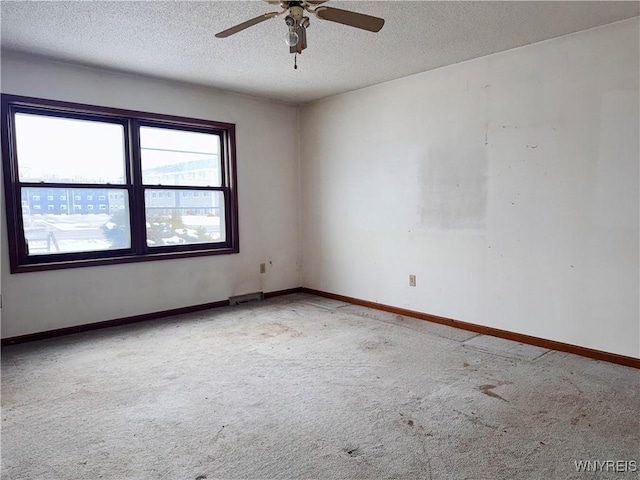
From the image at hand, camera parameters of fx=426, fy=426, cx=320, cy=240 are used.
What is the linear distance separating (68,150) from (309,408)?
3.16m

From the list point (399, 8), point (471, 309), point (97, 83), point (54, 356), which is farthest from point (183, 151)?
point (471, 309)

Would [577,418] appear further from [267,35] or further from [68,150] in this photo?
[68,150]

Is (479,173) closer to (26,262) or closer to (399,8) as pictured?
(399,8)

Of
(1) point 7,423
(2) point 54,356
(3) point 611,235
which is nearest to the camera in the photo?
(1) point 7,423

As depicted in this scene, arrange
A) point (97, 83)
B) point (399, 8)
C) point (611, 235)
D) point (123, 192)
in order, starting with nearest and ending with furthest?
point (399, 8) < point (611, 235) < point (97, 83) < point (123, 192)

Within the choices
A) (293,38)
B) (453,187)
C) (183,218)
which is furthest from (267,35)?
(183,218)

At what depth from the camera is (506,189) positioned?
3.59 meters

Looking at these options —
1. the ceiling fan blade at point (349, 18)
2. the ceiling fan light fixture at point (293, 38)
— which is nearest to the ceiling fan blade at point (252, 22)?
the ceiling fan light fixture at point (293, 38)

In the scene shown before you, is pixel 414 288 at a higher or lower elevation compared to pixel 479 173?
lower

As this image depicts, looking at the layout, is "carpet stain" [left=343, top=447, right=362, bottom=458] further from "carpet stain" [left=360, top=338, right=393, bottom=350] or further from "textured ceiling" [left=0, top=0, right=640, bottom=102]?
"textured ceiling" [left=0, top=0, right=640, bottom=102]

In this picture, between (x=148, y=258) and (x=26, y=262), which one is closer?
(x=26, y=262)

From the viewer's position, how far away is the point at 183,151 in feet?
15.2

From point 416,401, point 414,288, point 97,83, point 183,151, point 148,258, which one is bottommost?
point 416,401

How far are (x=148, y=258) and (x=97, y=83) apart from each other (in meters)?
1.70
